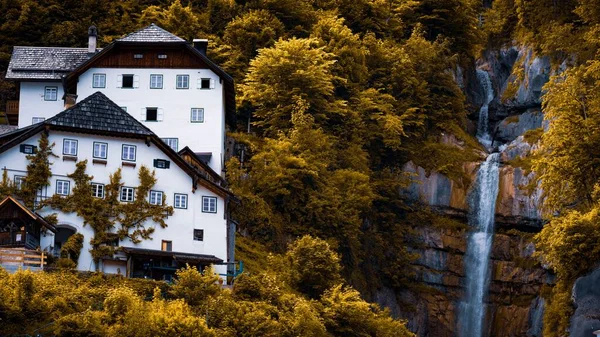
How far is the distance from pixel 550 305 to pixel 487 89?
31462mm

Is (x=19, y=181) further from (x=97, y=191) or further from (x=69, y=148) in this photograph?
(x=97, y=191)

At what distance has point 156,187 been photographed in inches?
3076

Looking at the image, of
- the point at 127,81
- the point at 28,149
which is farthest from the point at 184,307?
the point at 127,81

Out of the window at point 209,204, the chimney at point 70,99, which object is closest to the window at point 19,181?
the window at point 209,204

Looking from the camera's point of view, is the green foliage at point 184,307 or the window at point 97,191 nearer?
the green foliage at point 184,307

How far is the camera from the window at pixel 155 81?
89438 millimetres

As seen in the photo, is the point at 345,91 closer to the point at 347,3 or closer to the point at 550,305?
the point at 347,3

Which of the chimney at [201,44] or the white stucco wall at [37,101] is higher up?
the chimney at [201,44]

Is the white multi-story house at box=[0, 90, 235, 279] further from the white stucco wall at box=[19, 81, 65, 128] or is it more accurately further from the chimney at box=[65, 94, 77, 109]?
the white stucco wall at box=[19, 81, 65, 128]

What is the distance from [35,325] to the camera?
64812 millimetres

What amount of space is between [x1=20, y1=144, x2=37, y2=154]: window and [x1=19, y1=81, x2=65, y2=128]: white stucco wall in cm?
1469

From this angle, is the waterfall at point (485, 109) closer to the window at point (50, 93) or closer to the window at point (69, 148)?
the window at point (50, 93)

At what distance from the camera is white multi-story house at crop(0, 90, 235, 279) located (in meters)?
75.2

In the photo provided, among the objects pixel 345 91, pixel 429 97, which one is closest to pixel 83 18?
pixel 345 91
